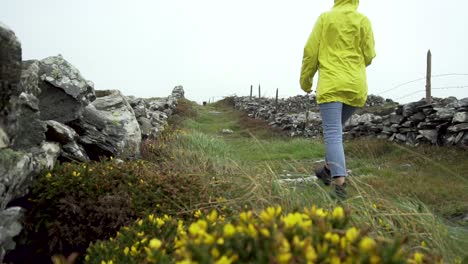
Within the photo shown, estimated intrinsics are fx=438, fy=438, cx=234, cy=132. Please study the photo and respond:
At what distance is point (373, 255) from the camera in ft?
3.81

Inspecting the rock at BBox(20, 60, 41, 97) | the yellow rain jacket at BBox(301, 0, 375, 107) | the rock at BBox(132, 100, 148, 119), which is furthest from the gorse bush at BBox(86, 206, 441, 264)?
Result: the rock at BBox(132, 100, 148, 119)

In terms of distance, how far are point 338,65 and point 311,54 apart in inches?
12.8

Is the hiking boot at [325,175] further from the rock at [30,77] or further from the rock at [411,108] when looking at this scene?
the rock at [411,108]

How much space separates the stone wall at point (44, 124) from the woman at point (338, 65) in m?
2.63

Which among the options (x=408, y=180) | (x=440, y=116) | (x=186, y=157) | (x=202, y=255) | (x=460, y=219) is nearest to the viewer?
(x=202, y=255)

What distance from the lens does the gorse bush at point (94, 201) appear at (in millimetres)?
3328

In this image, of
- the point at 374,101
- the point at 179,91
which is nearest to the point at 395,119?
the point at 374,101

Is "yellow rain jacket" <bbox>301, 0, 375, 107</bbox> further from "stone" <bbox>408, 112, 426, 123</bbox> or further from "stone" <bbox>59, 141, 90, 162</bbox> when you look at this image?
"stone" <bbox>408, 112, 426, 123</bbox>

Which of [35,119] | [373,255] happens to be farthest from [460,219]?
[35,119]

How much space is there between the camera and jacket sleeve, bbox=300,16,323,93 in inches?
180

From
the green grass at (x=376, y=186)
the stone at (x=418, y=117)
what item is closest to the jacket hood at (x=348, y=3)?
the green grass at (x=376, y=186)

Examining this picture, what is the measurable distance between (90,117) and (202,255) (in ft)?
16.4

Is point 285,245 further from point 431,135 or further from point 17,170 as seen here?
point 431,135

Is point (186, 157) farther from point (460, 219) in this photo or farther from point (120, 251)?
point (120, 251)
